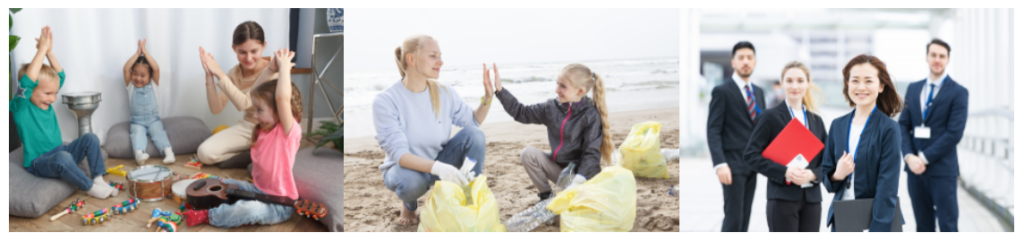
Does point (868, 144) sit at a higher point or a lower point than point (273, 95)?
lower

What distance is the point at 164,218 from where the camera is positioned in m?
2.98

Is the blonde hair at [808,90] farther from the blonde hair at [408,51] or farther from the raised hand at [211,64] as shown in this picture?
the raised hand at [211,64]

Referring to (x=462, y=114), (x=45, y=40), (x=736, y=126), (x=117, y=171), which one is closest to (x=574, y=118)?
(x=462, y=114)

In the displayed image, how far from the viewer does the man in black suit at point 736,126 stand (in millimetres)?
2939

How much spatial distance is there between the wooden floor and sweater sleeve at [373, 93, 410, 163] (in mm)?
393

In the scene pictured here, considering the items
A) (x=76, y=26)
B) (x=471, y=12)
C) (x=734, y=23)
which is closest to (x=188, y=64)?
(x=76, y=26)

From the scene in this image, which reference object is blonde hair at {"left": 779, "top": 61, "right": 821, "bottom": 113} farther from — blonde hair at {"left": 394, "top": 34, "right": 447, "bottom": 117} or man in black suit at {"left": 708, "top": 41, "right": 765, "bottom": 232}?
blonde hair at {"left": 394, "top": 34, "right": 447, "bottom": 117}

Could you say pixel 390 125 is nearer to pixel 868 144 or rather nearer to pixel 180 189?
pixel 180 189

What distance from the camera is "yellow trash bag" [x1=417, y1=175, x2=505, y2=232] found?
2.86 metres

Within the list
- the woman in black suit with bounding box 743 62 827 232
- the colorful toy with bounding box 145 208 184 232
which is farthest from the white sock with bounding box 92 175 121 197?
the woman in black suit with bounding box 743 62 827 232

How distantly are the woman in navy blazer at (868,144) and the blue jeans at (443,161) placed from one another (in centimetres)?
156

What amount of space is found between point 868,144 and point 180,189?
312cm

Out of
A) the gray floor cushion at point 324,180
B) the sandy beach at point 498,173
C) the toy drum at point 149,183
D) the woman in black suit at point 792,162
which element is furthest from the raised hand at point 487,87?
the toy drum at point 149,183
